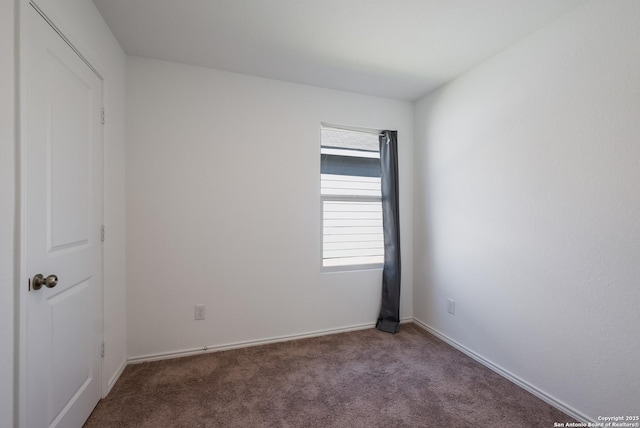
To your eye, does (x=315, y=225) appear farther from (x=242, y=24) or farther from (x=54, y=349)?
(x=54, y=349)

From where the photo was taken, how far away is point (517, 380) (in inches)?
74.5

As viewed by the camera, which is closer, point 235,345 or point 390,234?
point 235,345

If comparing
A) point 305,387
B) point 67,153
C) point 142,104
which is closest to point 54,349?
point 67,153

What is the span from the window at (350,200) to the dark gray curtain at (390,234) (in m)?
Answer: 0.11

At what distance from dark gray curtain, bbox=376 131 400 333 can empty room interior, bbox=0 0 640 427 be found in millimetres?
24

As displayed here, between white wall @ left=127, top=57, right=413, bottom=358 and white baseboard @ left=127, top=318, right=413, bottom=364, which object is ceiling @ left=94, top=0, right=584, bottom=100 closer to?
white wall @ left=127, top=57, right=413, bottom=358

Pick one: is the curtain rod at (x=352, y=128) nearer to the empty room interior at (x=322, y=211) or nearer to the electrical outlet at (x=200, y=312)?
the empty room interior at (x=322, y=211)

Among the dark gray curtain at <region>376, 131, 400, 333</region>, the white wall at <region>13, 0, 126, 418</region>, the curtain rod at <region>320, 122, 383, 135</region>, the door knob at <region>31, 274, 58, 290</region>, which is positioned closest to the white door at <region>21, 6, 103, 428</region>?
the door knob at <region>31, 274, 58, 290</region>

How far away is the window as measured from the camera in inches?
107

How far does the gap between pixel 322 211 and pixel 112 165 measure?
173 cm

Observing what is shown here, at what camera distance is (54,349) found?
1.24m

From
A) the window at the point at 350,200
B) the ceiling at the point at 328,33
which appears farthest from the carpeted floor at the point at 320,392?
the ceiling at the point at 328,33

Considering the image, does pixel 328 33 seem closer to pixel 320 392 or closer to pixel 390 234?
pixel 390 234

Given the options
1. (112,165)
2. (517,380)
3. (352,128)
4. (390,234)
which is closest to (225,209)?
(112,165)
